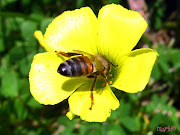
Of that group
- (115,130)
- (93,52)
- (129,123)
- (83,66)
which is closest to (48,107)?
(115,130)

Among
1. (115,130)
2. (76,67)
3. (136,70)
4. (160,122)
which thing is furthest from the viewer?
(115,130)

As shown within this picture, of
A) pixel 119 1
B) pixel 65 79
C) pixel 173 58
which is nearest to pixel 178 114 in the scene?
pixel 173 58

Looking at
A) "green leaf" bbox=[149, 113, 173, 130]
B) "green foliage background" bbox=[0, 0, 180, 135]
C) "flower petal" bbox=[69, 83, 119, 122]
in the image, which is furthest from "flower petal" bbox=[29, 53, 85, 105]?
"green leaf" bbox=[149, 113, 173, 130]

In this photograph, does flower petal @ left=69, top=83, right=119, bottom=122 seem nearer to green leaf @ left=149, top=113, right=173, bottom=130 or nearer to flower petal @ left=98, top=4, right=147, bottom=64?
flower petal @ left=98, top=4, right=147, bottom=64

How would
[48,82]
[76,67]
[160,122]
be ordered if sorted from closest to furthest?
[76,67], [48,82], [160,122]

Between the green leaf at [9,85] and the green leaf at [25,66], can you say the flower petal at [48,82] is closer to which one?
the green leaf at [25,66]

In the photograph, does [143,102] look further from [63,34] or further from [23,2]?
[23,2]

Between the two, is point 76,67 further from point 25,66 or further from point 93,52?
point 25,66
